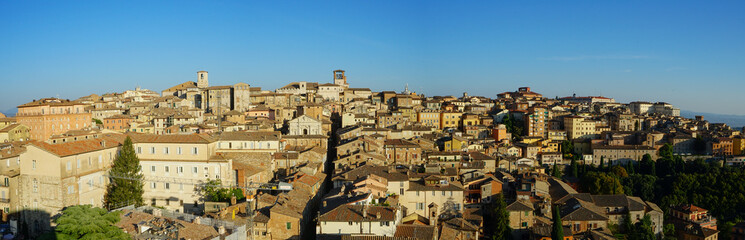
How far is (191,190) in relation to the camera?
27.3 m

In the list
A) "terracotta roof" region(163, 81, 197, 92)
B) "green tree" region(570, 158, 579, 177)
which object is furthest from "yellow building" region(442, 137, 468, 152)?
"terracotta roof" region(163, 81, 197, 92)

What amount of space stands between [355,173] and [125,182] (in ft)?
37.4

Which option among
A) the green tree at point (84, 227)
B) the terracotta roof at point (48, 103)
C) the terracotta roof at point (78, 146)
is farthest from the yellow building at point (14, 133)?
the green tree at point (84, 227)

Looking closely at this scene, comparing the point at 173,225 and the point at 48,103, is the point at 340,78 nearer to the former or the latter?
the point at 48,103

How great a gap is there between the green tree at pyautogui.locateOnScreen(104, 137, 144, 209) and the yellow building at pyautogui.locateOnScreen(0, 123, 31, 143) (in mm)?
20053

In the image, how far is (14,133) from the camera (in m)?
41.0

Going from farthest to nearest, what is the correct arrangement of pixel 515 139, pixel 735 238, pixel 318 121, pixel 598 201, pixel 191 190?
1. pixel 515 139
2. pixel 318 121
3. pixel 735 238
4. pixel 598 201
5. pixel 191 190

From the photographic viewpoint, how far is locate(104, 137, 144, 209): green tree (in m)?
25.9

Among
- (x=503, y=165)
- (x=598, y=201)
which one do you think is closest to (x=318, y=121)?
(x=503, y=165)

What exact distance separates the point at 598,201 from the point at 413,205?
1364 cm

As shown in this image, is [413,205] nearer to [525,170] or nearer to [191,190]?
[191,190]

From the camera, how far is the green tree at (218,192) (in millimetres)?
25375

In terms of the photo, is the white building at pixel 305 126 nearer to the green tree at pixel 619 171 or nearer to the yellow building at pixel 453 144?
the yellow building at pixel 453 144

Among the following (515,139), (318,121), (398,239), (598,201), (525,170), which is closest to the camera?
(398,239)
